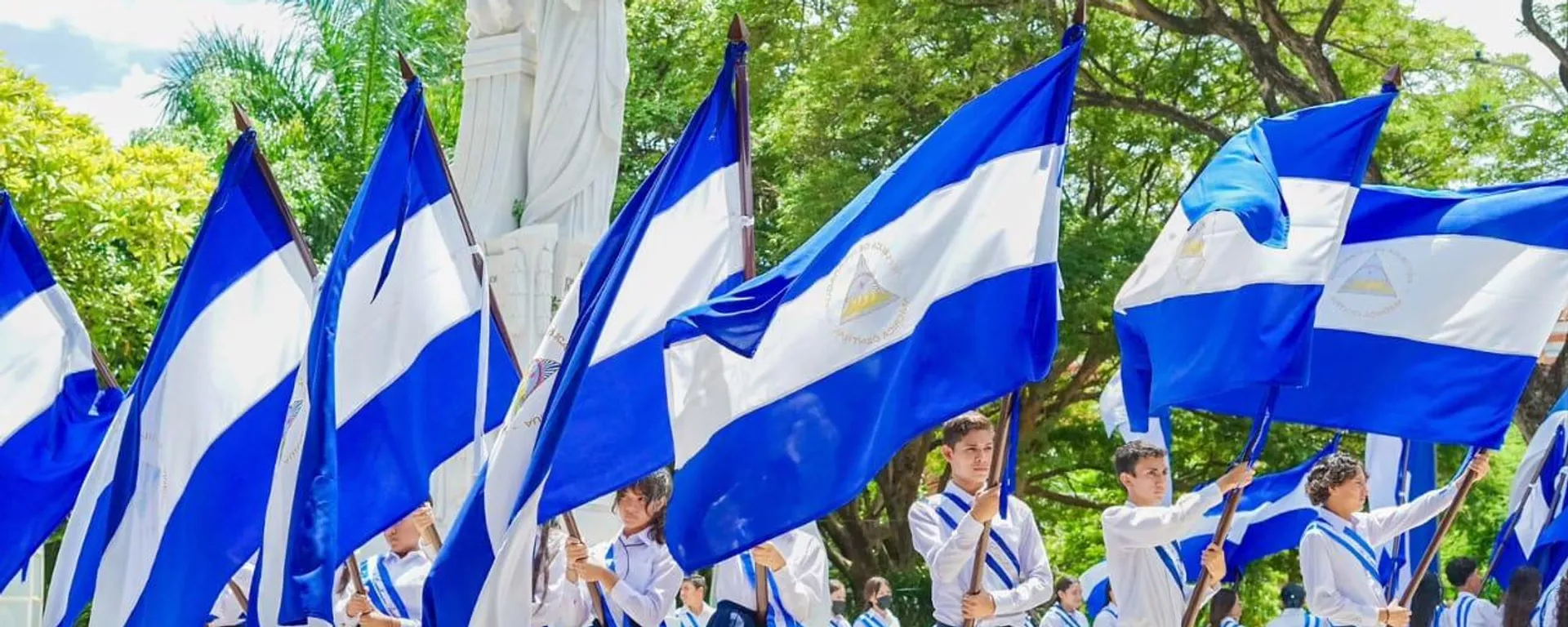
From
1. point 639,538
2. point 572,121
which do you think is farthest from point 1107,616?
point 572,121

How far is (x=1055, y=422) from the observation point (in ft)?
74.8

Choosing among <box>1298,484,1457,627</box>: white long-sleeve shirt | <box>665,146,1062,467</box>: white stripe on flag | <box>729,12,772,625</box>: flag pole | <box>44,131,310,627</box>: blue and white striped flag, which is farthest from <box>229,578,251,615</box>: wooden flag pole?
<box>1298,484,1457,627</box>: white long-sleeve shirt

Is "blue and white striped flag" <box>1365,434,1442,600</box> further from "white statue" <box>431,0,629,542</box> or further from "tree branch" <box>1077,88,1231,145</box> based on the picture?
"tree branch" <box>1077,88,1231,145</box>

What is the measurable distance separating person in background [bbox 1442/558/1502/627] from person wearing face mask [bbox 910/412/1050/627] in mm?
3728


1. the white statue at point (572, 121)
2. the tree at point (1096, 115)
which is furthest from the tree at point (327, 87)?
the white statue at point (572, 121)

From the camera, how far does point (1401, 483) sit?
11086 mm

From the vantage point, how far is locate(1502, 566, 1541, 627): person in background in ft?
28.3

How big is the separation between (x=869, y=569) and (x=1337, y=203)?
15.4 meters

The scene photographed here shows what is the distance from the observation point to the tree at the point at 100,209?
17516 millimetres

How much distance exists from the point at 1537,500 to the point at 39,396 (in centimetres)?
710

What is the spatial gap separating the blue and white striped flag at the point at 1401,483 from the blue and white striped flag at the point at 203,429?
17.0 ft

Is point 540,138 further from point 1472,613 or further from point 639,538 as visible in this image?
point 1472,613

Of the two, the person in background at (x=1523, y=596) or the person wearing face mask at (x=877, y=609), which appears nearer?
the person in background at (x=1523, y=596)

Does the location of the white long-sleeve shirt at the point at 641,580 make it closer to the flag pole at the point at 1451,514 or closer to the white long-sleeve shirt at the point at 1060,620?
Answer: the flag pole at the point at 1451,514
